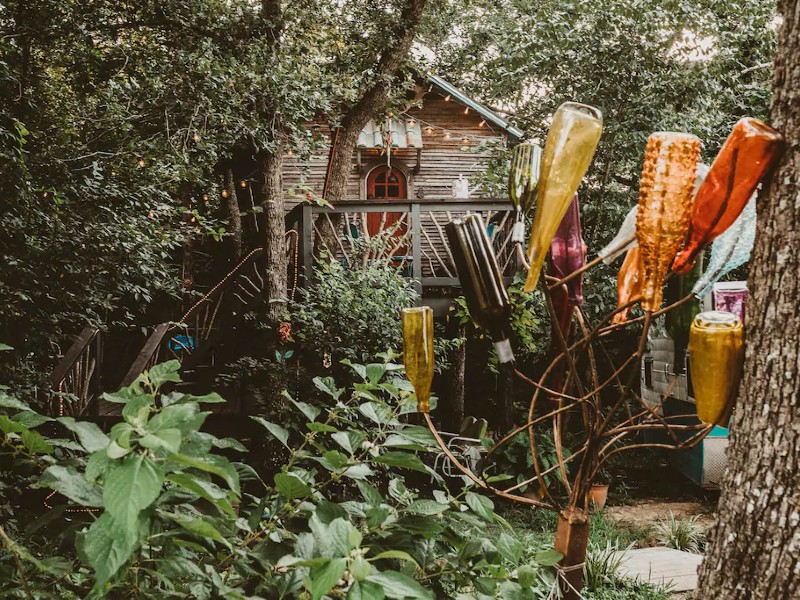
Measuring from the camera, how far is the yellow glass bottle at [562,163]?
1111 millimetres

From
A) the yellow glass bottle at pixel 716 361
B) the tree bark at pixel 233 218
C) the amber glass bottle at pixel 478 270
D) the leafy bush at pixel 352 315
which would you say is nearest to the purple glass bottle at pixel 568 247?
the amber glass bottle at pixel 478 270

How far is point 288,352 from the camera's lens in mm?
6316

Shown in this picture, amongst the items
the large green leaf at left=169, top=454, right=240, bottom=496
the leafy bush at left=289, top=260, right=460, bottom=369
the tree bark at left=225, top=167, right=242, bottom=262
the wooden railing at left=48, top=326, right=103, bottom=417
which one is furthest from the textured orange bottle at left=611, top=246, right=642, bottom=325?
the tree bark at left=225, top=167, right=242, bottom=262

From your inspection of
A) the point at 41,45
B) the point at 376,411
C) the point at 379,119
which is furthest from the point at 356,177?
the point at 376,411

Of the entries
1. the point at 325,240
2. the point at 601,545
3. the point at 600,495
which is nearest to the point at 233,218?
the point at 325,240

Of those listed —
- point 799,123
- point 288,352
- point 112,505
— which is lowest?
point 288,352

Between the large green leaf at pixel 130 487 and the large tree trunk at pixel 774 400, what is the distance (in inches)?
37.7

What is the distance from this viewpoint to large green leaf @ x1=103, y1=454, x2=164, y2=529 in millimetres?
723

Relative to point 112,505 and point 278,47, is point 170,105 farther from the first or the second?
point 112,505

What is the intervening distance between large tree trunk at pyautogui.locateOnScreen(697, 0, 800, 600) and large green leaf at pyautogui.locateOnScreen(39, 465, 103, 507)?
1.06m

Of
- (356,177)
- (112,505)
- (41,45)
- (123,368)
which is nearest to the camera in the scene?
(112,505)

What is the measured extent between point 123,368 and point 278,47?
15.7 ft

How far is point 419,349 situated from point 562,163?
0.50 metres

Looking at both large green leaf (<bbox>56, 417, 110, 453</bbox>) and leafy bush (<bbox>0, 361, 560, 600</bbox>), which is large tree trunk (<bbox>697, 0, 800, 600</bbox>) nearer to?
leafy bush (<bbox>0, 361, 560, 600</bbox>)
